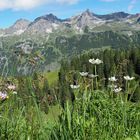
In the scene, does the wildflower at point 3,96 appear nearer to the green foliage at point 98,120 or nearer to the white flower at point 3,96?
the white flower at point 3,96

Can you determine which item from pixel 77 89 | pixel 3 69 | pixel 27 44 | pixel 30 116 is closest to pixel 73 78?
pixel 77 89

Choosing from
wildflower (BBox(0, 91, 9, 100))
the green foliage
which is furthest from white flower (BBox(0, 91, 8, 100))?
the green foliage

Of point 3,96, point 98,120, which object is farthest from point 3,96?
point 98,120

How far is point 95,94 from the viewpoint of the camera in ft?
24.6

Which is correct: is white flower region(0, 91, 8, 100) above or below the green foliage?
above

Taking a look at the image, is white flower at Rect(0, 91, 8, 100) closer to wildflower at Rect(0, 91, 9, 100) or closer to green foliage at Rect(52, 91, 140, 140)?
wildflower at Rect(0, 91, 9, 100)

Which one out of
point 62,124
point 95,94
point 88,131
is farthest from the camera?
point 95,94

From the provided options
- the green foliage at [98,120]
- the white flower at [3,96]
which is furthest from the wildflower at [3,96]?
the green foliage at [98,120]

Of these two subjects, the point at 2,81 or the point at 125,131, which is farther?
the point at 2,81

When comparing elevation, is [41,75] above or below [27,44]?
below

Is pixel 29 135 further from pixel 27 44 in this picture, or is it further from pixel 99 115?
pixel 27 44

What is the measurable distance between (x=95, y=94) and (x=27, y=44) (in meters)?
1.69

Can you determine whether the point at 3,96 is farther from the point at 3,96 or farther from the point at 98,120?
the point at 98,120

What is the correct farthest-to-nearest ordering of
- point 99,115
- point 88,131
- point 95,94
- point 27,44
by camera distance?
point 95,94 < point 27,44 < point 99,115 < point 88,131
